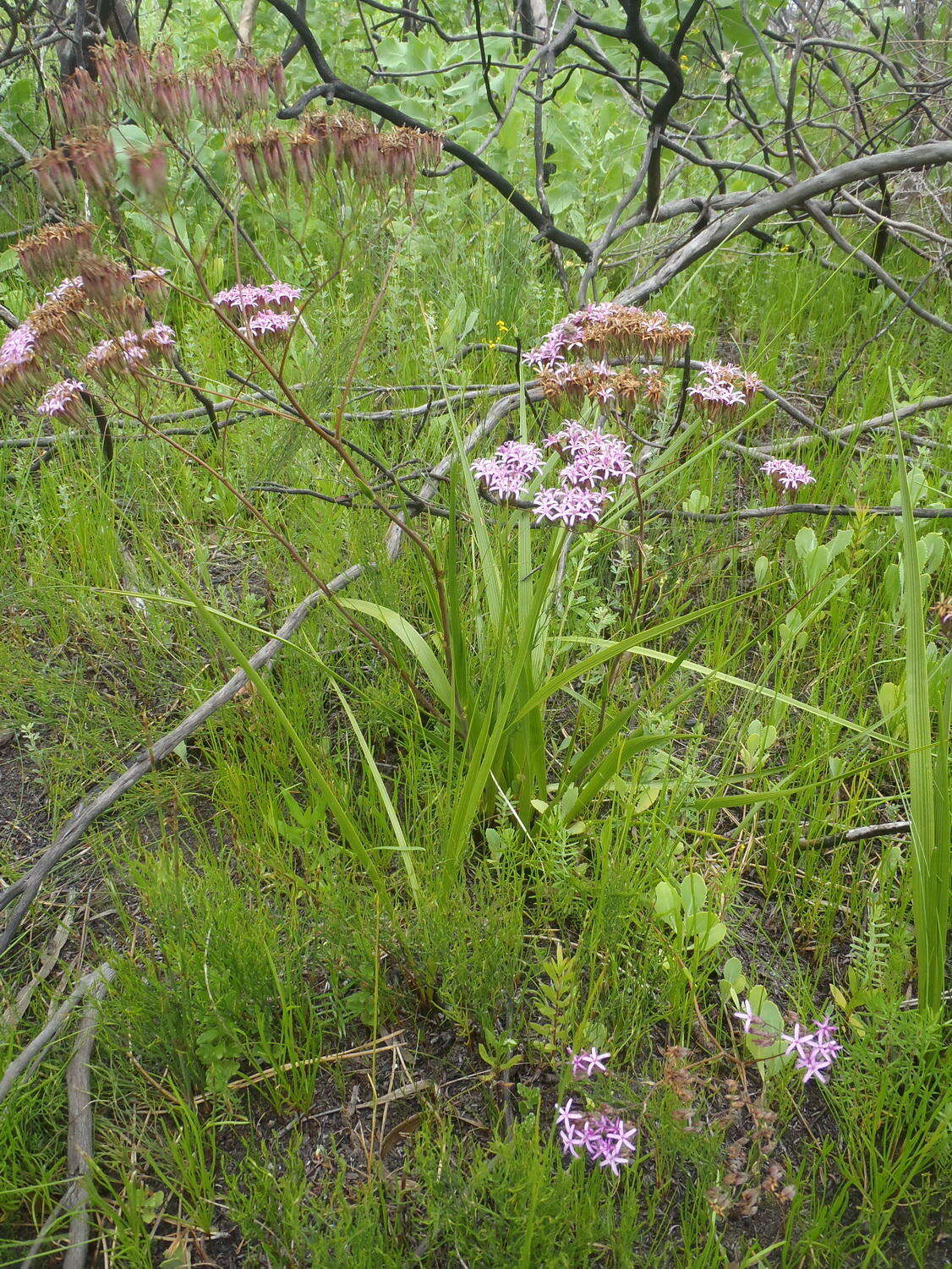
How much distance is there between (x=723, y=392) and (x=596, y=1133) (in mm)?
1350

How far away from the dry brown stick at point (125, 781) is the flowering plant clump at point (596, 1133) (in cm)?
84

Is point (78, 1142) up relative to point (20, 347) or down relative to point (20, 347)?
down

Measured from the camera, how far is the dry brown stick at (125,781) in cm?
151

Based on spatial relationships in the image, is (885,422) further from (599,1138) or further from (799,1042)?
(599,1138)

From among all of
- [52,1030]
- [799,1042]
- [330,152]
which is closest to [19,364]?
[330,152]

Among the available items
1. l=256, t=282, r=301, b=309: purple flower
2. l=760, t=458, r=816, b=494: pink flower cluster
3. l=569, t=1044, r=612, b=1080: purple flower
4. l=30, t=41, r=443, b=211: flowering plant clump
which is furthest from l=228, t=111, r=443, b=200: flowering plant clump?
l=569, t=1044, r=612, b=1080: purple flower

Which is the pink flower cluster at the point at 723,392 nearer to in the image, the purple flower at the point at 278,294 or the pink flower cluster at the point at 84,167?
the purple flower at the point at 278,294

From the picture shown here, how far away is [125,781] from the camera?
1.67 m

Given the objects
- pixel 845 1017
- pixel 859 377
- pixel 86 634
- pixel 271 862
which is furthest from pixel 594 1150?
pixel 859 377

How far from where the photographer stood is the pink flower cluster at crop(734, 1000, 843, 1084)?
126 cm

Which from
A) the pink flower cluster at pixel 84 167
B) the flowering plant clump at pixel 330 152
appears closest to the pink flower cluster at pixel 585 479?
the flowering plant clump at pixel 330 152

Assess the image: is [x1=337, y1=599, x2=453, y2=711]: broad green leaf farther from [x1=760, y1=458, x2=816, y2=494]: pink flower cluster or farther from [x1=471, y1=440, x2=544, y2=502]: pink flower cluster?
[x1=760, y1=458, x2=816, y2=494]: pink flower cluster

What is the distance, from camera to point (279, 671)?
2.09 m

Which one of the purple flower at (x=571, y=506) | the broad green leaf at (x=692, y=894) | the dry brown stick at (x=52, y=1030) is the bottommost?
the broad green leaf at (x=692, y=894)
